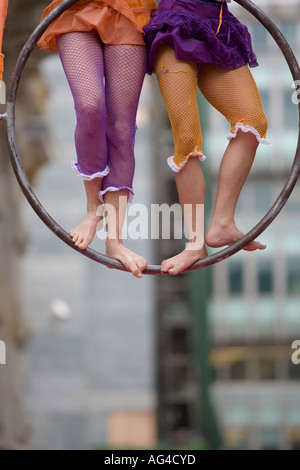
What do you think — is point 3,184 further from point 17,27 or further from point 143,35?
point 143,35

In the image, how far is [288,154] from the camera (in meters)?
10.9

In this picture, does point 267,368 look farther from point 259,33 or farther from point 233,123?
point 233,123

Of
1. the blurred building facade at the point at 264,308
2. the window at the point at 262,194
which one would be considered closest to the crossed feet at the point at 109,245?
the blurred building facade at the point at 264,308

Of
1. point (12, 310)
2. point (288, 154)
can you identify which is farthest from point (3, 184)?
point (288, 154)

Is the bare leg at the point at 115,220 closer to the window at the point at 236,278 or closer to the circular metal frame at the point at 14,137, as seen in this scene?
the circular metal frame at the point at 14,137

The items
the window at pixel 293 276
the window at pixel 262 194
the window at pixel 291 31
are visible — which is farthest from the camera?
the window at pixel 293 276

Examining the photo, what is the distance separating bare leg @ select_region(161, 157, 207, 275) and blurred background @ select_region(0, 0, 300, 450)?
6085 millimetres

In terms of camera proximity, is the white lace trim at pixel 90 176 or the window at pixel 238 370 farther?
the window at pixel 238 370

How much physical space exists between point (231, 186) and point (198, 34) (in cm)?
46

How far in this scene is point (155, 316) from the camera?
402 inches

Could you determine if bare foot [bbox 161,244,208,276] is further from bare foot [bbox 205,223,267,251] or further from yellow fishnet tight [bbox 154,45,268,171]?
yellow fishnet tight [bbox 154,45,268,171]

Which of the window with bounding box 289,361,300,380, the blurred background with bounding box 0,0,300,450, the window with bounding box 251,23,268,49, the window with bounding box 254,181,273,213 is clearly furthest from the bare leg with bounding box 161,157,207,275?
the window with bounding box 289,361,300,380

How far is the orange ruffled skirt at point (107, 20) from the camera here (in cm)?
289

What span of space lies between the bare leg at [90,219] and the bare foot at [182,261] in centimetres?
25
